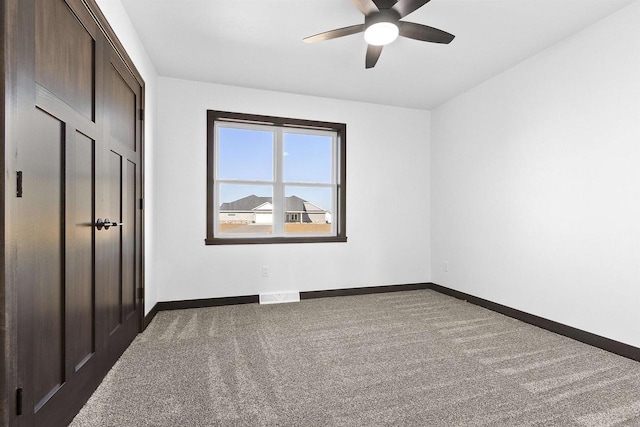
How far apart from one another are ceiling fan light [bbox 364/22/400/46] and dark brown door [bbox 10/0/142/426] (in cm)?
173

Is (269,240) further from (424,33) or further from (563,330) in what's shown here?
(563,330)

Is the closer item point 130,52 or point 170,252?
point 130,52

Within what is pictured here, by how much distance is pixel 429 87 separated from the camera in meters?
3.82

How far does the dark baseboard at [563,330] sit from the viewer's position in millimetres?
2328

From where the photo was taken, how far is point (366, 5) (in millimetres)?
2090

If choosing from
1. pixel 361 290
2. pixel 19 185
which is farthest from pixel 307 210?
pixel 19 185

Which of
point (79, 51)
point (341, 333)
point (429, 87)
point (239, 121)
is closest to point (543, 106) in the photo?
point (429, 87)

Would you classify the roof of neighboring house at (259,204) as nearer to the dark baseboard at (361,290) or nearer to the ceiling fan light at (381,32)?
the dark baseboard at (361,290)

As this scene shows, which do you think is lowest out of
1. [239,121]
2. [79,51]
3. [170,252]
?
[170,252]

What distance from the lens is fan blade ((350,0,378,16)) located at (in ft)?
6.72

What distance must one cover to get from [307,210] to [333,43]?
2.02 m

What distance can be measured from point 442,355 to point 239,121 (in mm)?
3219

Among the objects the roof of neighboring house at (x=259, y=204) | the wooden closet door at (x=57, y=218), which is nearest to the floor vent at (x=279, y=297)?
the roof of neighboring house at (x=259, y=204)

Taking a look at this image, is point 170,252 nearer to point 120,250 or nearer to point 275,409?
point 120,250
